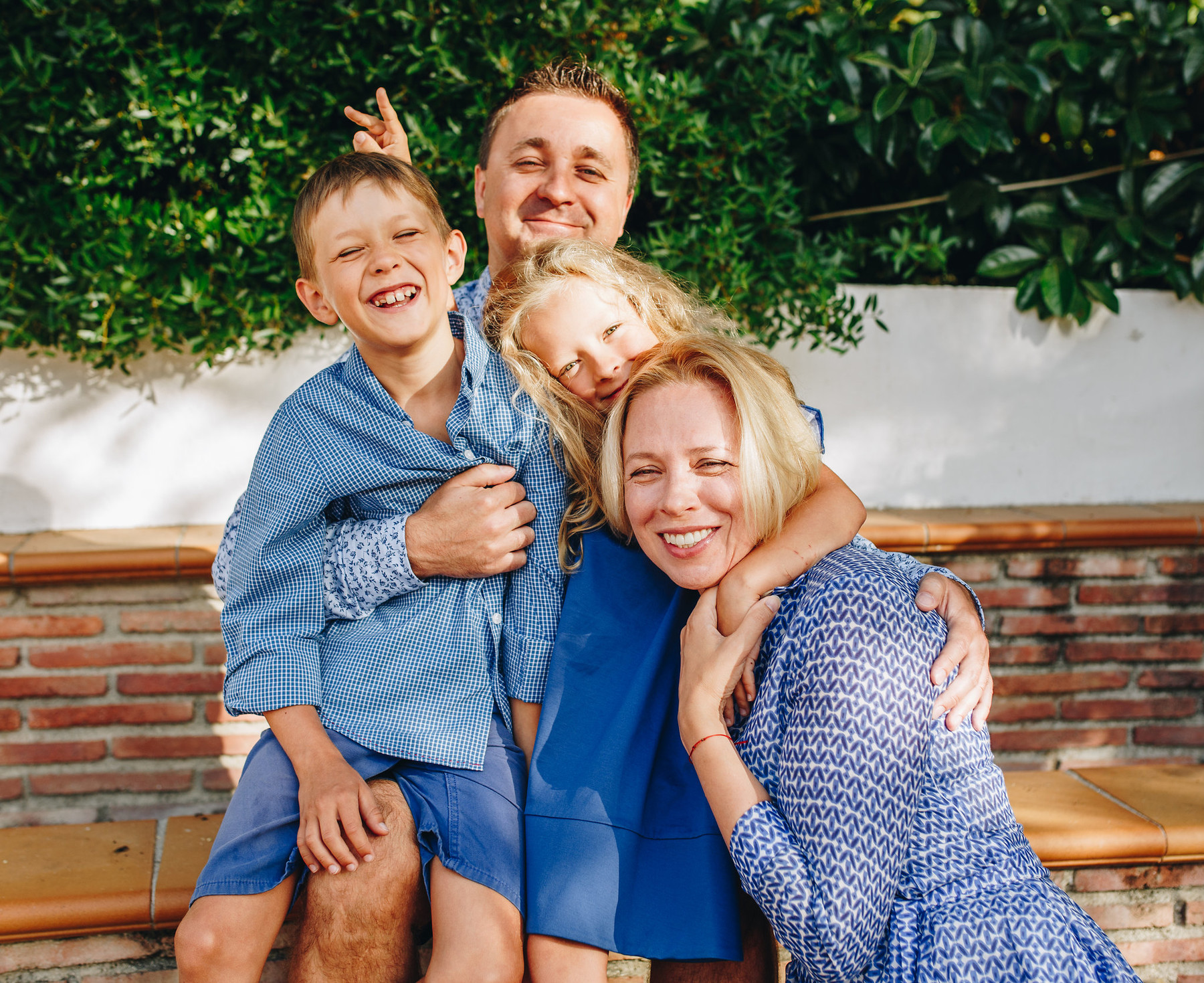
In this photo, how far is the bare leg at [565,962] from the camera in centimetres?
151

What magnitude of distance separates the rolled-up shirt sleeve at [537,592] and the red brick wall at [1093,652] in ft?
5.99

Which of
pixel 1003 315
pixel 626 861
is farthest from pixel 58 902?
pixel 1003 315

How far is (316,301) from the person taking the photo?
6.41ft

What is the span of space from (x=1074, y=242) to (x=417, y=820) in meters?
3.13

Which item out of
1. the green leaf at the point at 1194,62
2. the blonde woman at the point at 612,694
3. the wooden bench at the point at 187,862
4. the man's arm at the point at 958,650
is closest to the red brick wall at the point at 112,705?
the wooden bench at the point at 187,862

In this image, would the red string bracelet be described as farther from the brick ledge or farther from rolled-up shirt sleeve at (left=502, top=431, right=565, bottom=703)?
the brick ledge

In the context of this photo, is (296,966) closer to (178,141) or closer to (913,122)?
(178,141)

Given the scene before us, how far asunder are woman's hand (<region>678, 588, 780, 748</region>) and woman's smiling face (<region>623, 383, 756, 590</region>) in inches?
4.4

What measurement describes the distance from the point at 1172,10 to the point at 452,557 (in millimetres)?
3408

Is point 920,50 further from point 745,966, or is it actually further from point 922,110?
point 745,966

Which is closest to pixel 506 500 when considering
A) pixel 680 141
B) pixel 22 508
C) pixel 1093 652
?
pixel 680 141

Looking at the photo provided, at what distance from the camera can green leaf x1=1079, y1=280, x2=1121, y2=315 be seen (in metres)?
3.33

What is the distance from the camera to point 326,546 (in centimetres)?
182

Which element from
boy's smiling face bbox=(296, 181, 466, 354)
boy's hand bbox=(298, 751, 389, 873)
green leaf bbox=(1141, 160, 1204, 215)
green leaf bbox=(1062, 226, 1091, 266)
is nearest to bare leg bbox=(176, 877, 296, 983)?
boy's hand bbox=(298, 751, 389, 873)
